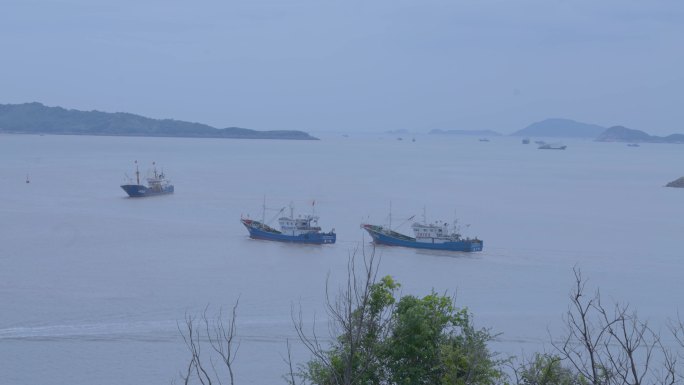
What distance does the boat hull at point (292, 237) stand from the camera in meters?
17.3

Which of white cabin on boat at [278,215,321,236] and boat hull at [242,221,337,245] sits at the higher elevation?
white cabin on boat at [278,215,321,236]

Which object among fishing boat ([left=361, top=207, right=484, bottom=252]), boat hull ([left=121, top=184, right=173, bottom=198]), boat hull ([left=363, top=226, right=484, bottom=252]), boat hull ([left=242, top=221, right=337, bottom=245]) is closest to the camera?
boat hull ([left=363, top=226, right=484, bottom=252])

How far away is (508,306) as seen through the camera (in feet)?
36.6

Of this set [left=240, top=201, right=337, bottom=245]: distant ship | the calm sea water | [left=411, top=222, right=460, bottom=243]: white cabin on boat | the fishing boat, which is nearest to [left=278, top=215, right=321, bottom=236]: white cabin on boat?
[left=240, top=201, right=337, bottom=245]: distant ship

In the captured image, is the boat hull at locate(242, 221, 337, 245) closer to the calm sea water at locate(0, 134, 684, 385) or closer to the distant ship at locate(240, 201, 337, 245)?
the distant ship at locate(240, 201, 337, 245)

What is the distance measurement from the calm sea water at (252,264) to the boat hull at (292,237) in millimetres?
316

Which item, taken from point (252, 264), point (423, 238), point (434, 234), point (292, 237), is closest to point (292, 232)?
point (292, 237)

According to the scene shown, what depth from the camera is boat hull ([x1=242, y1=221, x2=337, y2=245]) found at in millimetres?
A: 17328

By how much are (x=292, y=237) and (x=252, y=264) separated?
3.39m

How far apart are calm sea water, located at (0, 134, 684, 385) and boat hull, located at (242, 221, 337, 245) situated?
1.04 ft

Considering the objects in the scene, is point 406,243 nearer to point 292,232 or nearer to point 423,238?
point 423,238

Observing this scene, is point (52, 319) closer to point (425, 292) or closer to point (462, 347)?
point (425, 292)

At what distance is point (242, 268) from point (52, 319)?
173 inches

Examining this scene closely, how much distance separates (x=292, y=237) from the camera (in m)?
17.8
